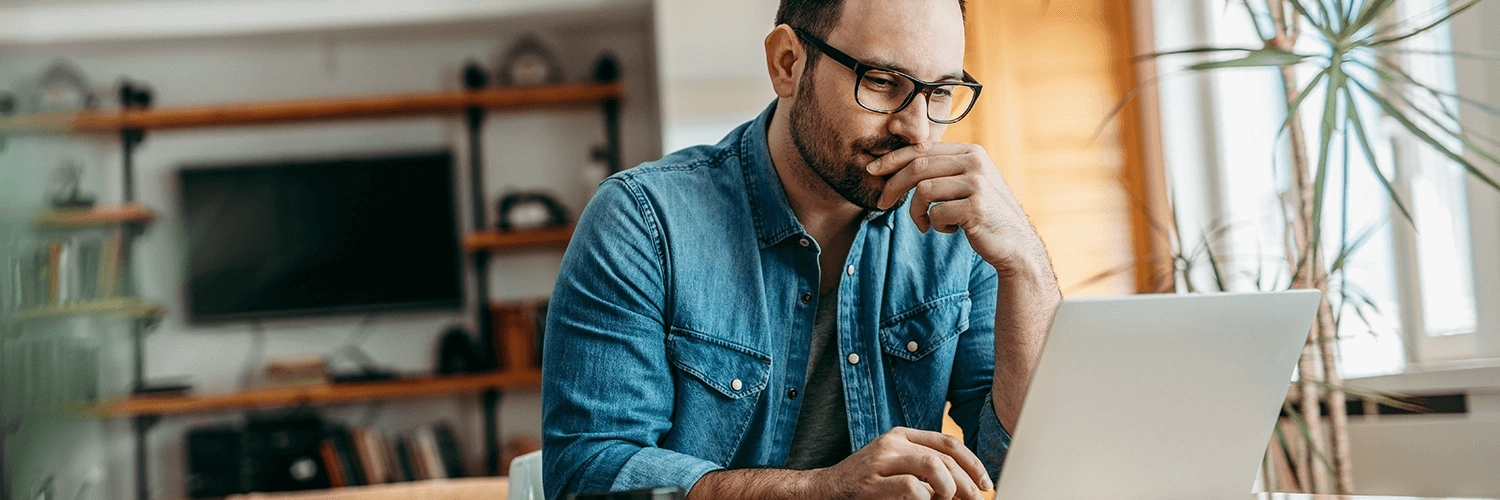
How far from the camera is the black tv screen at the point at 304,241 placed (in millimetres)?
4117

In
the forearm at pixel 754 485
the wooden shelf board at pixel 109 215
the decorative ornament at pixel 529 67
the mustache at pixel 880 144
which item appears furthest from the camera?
the decorative ornament at pixel 529 67

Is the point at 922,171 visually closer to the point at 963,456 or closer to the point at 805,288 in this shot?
the point at 805,288

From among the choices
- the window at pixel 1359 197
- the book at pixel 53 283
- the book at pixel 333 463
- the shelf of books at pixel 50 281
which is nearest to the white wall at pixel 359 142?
the book at pixel 333 463

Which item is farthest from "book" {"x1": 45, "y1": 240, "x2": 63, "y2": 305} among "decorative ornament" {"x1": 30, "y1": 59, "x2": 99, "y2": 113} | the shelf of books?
"decorative ornament" {"x1": 30, "y1": 59, "x2": 99, "y2": 113}

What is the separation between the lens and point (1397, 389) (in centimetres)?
211

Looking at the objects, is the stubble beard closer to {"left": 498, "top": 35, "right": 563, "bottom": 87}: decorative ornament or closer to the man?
the man

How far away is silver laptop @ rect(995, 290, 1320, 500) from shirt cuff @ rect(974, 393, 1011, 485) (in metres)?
0.26

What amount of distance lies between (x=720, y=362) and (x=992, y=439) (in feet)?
0.97

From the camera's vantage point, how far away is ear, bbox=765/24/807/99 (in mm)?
1213

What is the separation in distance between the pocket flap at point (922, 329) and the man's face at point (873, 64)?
150mm

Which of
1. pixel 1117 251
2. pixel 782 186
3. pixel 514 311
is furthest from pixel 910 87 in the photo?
pixel 514 311

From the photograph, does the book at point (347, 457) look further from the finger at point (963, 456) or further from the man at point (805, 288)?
the finger at point (963, 456)

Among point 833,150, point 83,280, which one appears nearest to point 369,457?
point 833,150

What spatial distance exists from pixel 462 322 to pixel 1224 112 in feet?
9.47
